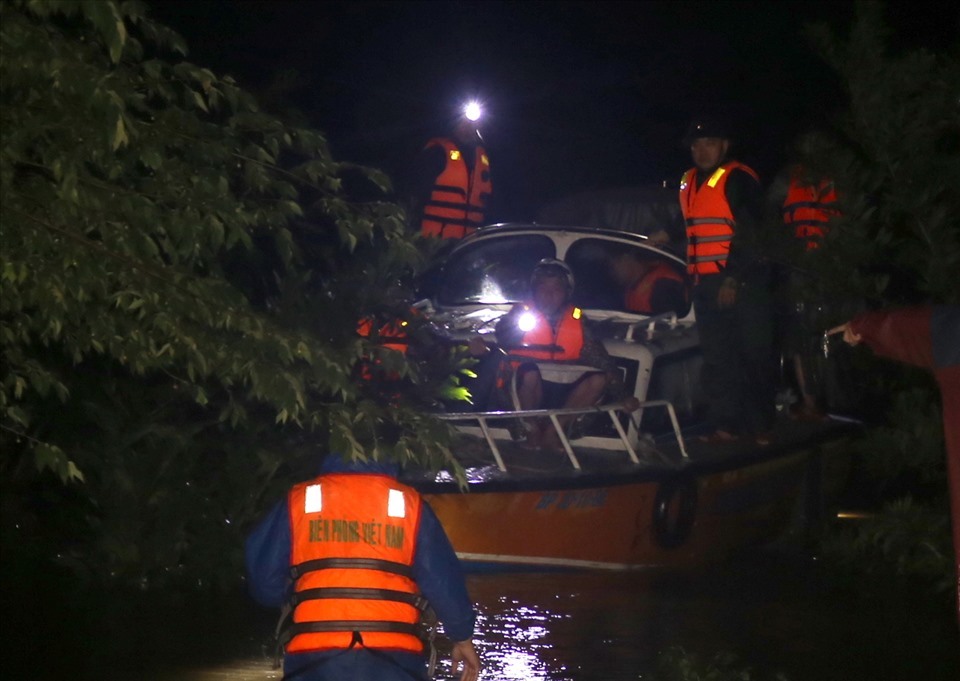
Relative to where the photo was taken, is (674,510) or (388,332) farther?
Answer: (674,510)

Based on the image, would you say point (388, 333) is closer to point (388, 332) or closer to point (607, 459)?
point (388, 332)

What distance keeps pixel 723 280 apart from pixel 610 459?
141 cm

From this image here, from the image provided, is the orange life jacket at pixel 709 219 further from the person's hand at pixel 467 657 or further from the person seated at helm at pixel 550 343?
the person's hand at pixel 467 657

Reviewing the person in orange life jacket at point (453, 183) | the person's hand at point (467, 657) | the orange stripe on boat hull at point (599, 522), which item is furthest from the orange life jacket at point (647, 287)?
the person's hand at point (467, 657)

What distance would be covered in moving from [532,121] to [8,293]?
660 inches

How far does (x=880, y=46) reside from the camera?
28.1 ft

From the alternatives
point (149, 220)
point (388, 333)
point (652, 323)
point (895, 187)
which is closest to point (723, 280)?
point (652, 323)

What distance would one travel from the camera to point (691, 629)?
873 centimetres

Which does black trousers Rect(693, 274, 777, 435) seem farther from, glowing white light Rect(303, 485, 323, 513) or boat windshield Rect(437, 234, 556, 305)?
glowing white light Rect(303, 485, 323, 513)

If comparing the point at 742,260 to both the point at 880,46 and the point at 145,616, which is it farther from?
the point at 145,616

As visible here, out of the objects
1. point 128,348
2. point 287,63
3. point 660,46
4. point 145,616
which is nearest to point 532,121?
point 660,46

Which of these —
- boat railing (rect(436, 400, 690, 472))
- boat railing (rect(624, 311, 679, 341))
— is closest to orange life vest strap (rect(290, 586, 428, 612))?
boat railing (rect(436, 400, 690, 472))

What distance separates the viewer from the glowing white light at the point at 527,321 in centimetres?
1054

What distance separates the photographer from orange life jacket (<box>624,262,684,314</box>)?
1123cm
